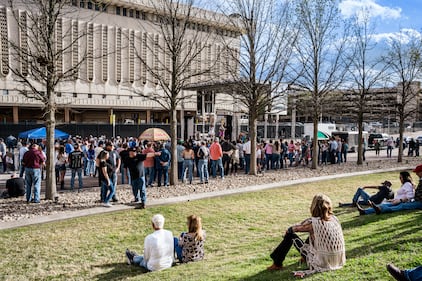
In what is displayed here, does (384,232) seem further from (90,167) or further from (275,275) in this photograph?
(90,167)

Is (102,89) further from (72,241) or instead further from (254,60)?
(72,241)

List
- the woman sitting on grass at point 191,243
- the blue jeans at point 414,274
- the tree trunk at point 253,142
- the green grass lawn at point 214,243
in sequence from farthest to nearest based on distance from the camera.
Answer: the tree trunk at point 253,142 → the woman sitting on grass at point 191,243 → the green grass lawn at point 214,243 → the blue jeans at point 414,274

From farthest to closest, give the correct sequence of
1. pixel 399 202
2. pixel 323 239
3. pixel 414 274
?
pixel 399 202 → pixel 323 239 → pixel 414 274

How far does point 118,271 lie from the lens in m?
6.00

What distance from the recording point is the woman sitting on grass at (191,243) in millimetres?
5980

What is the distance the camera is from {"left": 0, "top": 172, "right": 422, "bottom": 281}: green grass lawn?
5199mm

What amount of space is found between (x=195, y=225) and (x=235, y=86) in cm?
1160

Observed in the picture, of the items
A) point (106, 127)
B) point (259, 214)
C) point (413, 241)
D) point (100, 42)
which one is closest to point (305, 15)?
point (259, 214)

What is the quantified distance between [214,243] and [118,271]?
214 cm

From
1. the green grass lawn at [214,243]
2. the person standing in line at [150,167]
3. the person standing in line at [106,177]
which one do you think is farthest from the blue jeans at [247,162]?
the person standing in line at [106,177]

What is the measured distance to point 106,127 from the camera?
127 feet

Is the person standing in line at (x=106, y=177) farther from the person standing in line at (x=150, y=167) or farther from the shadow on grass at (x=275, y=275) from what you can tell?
the shadow on grass at (x=275, y=275)

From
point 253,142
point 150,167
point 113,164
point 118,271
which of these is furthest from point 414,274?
point 253,142

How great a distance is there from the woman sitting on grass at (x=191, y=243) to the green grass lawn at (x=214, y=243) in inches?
8.0
